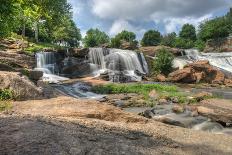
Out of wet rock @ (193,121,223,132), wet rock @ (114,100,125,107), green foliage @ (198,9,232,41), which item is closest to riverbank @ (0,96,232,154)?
wet rock @ (193,121,223,132)

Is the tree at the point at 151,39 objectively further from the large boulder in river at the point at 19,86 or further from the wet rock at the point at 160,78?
the large boulder in river at the point at 19,86

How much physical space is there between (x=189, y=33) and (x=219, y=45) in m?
30.6

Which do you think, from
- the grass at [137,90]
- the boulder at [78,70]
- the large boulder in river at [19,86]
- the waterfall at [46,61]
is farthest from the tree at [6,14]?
the boulder at [78,70]

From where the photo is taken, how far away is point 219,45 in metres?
83.6

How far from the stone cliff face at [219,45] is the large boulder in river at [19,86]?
70.0m

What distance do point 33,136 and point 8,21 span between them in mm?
17721

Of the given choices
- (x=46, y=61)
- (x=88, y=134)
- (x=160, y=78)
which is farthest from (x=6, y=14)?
(x=160, y=78)

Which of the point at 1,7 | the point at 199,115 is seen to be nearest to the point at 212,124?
the point at 199,115

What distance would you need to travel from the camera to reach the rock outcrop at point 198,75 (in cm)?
4509

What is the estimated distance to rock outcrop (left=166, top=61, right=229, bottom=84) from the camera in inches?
1775

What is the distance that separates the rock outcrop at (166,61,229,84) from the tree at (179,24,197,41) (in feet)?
220

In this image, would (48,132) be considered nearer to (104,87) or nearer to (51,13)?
(51,13)

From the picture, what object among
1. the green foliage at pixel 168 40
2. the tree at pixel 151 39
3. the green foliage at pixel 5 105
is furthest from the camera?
the tree at pixel 151 39

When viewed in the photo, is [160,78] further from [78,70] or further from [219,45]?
[219,45]
